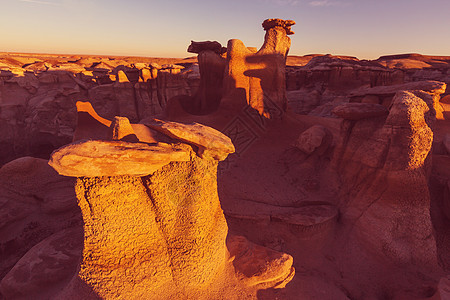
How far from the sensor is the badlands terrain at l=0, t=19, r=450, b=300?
101 inches

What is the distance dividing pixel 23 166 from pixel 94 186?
439 centimetres

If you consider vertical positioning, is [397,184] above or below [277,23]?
below

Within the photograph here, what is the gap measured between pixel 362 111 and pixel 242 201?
365 cm

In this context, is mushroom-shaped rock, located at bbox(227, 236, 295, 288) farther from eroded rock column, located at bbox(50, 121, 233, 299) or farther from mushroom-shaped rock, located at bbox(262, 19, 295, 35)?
mushroom-shaped rock, located at bbox(262, 19, 295, 35)

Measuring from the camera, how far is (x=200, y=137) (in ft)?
8.57

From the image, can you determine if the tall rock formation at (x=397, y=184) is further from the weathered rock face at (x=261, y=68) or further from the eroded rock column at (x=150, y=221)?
the weathered rock face at (x=261, y=68)

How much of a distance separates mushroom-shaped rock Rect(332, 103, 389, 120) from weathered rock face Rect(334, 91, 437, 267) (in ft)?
0.71

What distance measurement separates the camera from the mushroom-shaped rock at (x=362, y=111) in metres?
5.24

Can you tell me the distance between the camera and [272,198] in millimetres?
6016

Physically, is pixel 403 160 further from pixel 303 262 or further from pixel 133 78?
pixel 133 78

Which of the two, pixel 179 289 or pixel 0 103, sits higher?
pixel 0 103

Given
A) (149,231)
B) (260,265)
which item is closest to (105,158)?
(149,231)

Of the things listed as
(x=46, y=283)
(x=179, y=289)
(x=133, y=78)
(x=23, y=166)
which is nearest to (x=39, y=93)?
(x=133, y=78)

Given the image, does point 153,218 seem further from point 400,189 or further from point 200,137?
point 400,189
